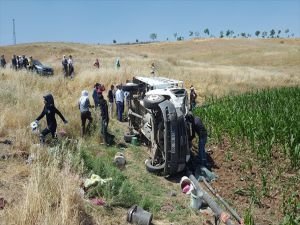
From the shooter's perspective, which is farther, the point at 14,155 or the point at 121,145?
the point at 121,145

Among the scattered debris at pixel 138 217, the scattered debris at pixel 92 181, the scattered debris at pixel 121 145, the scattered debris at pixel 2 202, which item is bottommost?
the scattered debris at pixel 121 145

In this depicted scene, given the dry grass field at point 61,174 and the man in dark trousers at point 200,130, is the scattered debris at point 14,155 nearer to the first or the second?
the dry grass field at point 61,174

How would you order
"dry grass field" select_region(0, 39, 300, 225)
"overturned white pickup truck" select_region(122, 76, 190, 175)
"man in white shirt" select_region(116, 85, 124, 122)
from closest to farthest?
1. "dry grass field" select_region(0, 39, 300, 225)
2. "overturned white pickup truck" select_region(122, 76, 190, 175)
3. "man in white shirt" select_region(116, 85, 124, 122)

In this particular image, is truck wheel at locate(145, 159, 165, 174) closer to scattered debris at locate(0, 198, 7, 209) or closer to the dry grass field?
the dry grass field

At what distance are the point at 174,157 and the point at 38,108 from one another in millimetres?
7062

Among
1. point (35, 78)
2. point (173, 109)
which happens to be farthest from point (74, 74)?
point (173, 109)

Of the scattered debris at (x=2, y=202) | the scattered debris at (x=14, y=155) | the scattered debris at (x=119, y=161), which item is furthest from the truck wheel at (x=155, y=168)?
the scattered debris at (x=2, y=202)

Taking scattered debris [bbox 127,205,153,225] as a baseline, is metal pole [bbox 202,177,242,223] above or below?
below

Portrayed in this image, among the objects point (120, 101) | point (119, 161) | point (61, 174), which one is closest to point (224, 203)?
point (61, 174)

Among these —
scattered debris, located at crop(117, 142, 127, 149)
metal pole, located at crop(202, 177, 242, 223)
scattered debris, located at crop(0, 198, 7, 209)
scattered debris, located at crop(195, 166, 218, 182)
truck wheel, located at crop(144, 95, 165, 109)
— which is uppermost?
truck wheel, located at crop(144, 95, 165, 109)

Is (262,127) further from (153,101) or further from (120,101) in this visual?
(120,101)

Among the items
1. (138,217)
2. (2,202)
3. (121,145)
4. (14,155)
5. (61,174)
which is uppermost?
(61,174)

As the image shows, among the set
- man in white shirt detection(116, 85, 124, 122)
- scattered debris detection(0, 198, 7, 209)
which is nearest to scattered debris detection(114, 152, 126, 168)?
scattered debris detection(0, 198, 7, 209)

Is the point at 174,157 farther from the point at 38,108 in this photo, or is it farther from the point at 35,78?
the point at 35,78
